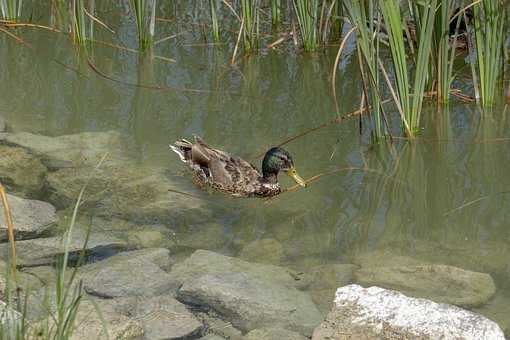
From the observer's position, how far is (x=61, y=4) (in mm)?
9812

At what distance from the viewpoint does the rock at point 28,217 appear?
5.21 metres

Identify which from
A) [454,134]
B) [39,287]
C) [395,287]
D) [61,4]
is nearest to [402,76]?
[454,134]

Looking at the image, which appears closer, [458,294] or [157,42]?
[458,294]

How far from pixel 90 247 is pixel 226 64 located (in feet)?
13.5

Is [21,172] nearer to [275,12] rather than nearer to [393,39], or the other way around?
[393,39]

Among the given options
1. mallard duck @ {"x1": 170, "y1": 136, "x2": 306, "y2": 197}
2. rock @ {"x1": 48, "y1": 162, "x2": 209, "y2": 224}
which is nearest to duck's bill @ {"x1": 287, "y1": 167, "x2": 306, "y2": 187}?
mallard duck @ {"x1": 170, "y1": 136, "x2": 306, "y2": 197}

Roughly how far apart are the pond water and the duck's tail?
0.15 m

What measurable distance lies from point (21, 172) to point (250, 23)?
3.15 m

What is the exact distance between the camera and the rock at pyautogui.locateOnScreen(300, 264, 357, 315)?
15.7 feet

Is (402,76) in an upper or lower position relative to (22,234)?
upper

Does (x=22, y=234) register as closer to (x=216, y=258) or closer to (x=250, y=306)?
(x=216, y=258)

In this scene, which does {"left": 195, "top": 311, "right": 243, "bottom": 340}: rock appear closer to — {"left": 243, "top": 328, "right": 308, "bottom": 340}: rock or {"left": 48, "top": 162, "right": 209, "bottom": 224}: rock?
{"left": 243, "top": 328, "right": 308, "bottom": 340}: rock

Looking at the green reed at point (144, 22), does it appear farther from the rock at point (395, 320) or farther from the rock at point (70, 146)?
the rock at point (395, 320)

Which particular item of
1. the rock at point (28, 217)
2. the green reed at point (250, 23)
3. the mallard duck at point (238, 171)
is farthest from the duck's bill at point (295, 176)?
the green reed at point (250, 23)
